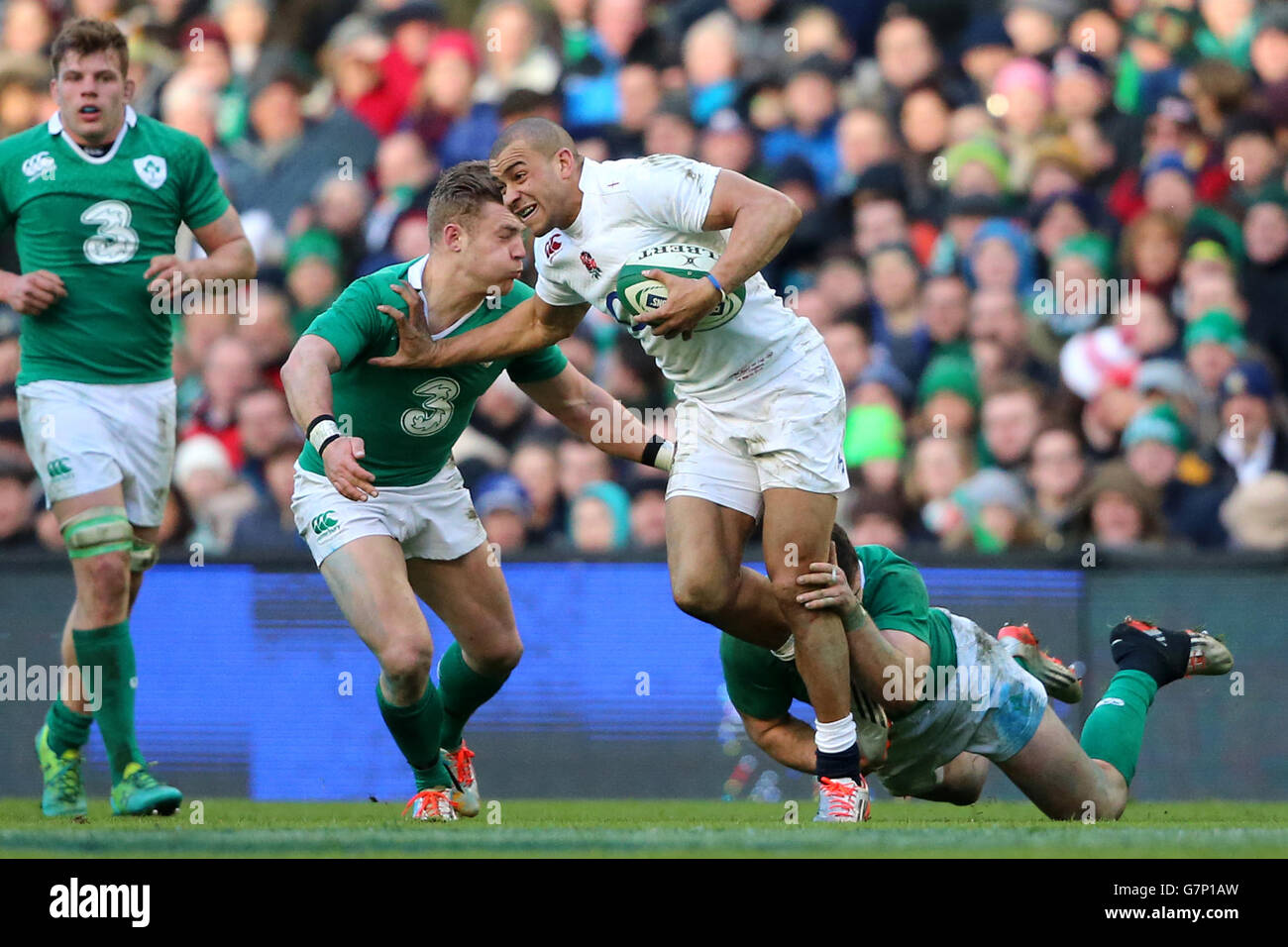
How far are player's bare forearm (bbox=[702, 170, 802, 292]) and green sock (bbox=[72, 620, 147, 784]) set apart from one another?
2.82 m

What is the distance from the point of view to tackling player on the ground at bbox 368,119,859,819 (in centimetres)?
611

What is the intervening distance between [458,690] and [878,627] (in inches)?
70.5

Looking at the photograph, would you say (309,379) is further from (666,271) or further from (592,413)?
(592,413)

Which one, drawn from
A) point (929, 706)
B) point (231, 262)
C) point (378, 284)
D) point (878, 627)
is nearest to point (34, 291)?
point (231, 262)

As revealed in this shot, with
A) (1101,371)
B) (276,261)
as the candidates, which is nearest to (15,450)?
(276,261)

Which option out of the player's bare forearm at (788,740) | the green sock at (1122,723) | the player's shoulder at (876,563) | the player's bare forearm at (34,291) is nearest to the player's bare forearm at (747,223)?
the player's shoulder at (876,563)

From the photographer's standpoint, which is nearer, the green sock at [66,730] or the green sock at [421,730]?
the green sock at [421,730]

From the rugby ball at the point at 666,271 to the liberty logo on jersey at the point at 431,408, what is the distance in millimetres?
991

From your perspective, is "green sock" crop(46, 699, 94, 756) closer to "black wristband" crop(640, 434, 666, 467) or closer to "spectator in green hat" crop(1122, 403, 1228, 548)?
"black wristband" crop(640, 434, 666, 467)

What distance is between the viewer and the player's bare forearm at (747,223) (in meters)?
5.98

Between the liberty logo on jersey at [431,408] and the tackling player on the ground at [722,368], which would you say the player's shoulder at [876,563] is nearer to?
the tackling player on the ground at [722,368]

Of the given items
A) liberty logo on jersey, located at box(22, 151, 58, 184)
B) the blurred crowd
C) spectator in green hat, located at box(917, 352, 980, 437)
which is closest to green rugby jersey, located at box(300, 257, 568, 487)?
liberty logo on jersey, located at box(22, 151, 58, 184)

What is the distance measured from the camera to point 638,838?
541 centimetres
